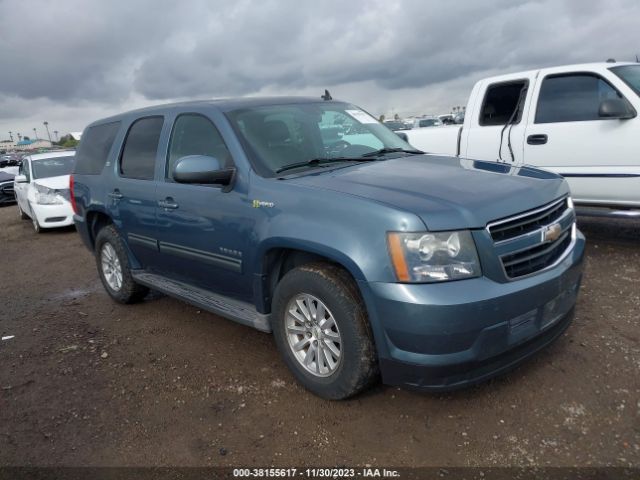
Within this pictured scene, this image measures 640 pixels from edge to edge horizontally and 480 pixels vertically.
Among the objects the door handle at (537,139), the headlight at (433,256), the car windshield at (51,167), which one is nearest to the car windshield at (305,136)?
the headlight at (433,256)

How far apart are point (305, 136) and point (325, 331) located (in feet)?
5.02

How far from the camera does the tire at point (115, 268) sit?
5.01 m

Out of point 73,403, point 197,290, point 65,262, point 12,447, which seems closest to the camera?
point 12,447

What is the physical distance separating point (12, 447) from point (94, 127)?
3.64 metres

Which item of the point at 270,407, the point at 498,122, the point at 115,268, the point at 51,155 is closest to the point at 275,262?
the point at 270,407

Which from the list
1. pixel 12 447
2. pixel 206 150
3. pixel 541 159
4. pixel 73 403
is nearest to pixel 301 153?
pixel 206 150

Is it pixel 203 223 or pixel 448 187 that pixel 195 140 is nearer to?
pixel 203 223

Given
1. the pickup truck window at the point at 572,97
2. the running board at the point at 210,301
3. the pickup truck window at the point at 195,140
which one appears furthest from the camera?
the pickup truck window at the point at 572,97

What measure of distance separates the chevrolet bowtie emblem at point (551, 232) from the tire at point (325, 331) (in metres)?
1.10

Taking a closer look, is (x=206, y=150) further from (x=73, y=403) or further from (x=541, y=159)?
(x=541, y=159)

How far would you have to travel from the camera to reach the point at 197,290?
4117 mm

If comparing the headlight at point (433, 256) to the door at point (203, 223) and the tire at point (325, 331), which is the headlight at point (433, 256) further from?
the door at point (203, 223)

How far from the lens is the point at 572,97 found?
5.98 meters

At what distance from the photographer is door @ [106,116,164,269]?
14.4 ft
